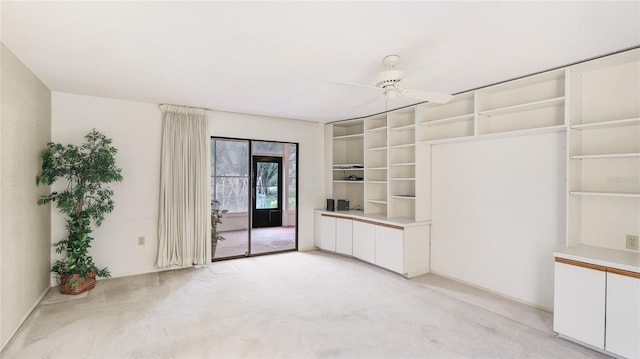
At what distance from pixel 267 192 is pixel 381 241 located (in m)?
3.18

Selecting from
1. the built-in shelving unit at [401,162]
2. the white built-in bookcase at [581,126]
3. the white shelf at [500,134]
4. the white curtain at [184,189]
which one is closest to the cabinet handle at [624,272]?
the white built-in bookcase at [581,126]

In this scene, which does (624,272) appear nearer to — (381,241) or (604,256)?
(604,256)

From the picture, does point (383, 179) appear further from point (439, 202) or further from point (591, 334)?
point (591, 334)

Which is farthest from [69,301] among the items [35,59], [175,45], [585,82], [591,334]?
[585,82]

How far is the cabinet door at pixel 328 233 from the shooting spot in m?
5.50

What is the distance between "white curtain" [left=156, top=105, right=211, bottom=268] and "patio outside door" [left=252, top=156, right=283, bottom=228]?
1.82 metres

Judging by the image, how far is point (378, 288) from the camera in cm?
384

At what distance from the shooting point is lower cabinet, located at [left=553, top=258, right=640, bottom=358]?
2.29 m

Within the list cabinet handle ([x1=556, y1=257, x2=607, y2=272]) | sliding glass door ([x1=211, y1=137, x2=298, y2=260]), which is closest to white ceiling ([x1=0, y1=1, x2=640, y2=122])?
cabinet handle ([x1=556, y1=257, x2=607, y2=272])

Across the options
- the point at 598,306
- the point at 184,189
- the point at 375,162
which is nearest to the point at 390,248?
the point at 375,162

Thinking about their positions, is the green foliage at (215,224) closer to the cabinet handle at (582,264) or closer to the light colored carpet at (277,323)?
the light colored carpet at (277,323)

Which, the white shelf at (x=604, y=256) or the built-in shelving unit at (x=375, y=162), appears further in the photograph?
the built-in shelving unit at (x=375, y=162)

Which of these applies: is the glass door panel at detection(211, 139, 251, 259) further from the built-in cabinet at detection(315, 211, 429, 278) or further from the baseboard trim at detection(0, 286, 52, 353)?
the baseboard trim at detection(0, 286, 52, 353)

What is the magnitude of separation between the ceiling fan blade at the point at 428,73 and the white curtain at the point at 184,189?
3381 mm
